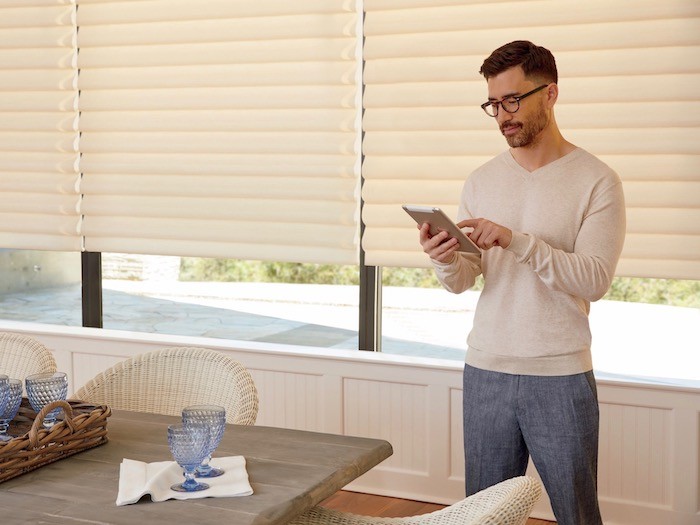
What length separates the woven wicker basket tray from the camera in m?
1.89

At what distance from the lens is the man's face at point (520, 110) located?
2.32 meters

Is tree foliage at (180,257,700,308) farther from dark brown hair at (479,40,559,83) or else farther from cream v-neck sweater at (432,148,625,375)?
dark brown hair at (479,40,559,83)

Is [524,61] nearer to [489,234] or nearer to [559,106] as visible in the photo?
[489,234]

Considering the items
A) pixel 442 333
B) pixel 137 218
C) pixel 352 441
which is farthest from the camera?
pixel 137 218

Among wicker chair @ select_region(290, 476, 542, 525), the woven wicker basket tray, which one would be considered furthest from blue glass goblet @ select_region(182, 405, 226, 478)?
wicker chair @ select_region(290, 476, 542, 525)

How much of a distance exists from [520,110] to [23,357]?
1.76 metres

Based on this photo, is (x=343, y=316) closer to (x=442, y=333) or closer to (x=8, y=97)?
(x=442, y=333)

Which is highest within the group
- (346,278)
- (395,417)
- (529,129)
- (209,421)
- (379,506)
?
(529,129)

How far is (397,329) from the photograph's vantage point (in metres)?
3.88

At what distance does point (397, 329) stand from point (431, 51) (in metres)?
1.12

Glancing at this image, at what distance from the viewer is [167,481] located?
184 cm

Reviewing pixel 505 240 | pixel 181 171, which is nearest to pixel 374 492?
pixel 181 171

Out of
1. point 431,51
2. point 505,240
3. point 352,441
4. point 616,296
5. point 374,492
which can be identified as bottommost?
point 374,492

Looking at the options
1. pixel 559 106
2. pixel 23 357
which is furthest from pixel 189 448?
pixel 559 106
